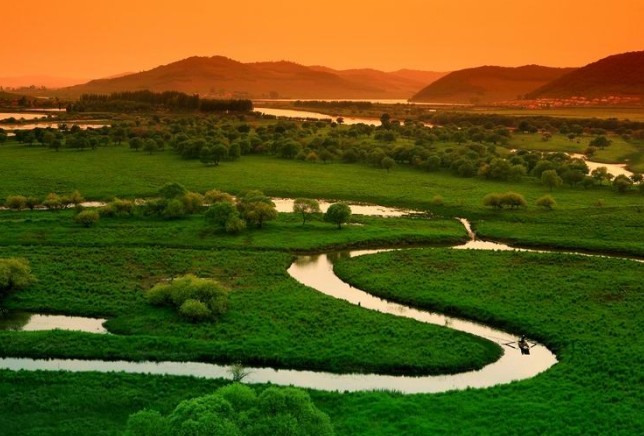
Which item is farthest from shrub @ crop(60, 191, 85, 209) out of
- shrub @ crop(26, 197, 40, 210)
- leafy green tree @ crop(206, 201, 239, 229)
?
leafy green tree @ crop(206, 201, 239, 229)

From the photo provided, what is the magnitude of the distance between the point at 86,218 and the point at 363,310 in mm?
41620

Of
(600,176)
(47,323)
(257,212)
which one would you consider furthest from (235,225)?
(600,176)

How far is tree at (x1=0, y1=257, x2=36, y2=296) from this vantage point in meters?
51.9

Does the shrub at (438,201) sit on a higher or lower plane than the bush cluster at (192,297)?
higher

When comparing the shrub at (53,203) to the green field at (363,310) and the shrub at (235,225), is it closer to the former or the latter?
the green field at (363,310)

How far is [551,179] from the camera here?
10350cm

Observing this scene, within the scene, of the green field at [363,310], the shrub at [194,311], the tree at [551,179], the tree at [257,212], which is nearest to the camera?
the green field at [363,310]

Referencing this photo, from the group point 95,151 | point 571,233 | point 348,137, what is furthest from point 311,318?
point 348,137

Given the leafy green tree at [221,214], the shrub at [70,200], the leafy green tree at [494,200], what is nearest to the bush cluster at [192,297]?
the leafy green tree at [221,214]

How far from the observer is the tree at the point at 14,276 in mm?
51906

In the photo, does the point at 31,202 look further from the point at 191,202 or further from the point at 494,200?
the point at 494,200

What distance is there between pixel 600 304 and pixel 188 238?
45240 mm

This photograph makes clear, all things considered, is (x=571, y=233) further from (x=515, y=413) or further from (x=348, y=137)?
(x=348, y=137)

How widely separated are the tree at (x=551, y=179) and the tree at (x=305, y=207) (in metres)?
47.0
